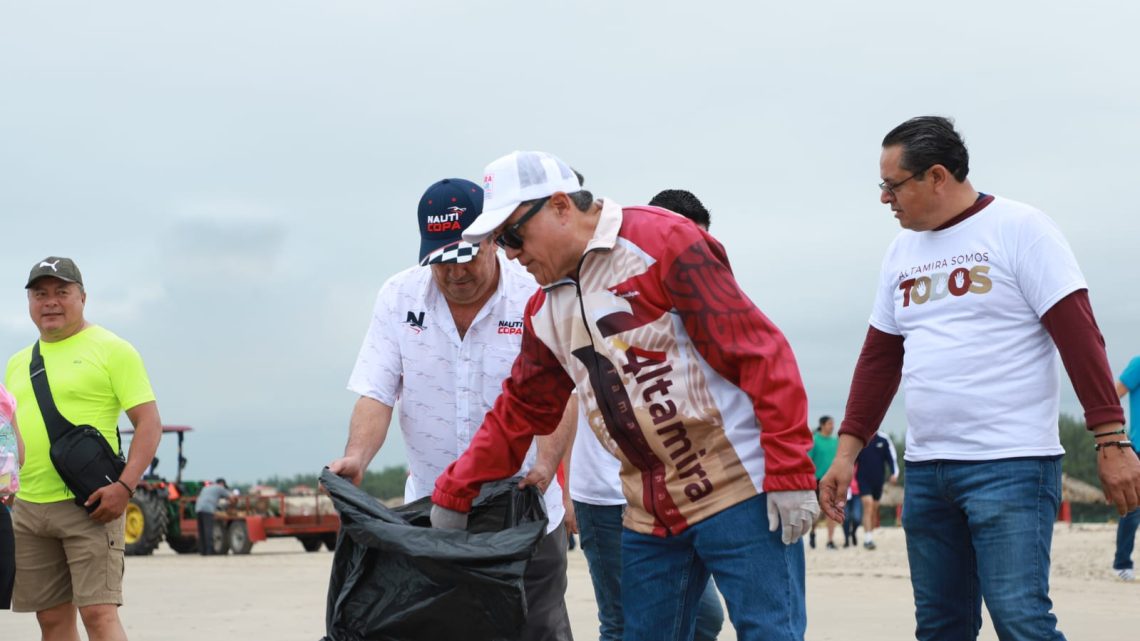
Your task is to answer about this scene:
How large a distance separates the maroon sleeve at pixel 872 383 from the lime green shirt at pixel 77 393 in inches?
134

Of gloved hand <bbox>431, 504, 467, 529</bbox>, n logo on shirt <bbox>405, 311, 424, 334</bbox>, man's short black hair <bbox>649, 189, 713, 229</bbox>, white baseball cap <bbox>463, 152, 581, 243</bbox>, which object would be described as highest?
man's short black hair <bbox>649, 189, 713, 229</bbox>

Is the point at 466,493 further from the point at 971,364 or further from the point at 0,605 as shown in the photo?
the point at 0,605

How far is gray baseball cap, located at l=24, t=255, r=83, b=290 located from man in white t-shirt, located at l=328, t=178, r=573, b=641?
2.18 m

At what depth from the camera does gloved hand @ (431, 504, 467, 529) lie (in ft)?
13.1

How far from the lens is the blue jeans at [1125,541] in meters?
11.2

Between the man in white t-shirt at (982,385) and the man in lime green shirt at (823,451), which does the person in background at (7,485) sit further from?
the man in lime green shirt at (823,451)

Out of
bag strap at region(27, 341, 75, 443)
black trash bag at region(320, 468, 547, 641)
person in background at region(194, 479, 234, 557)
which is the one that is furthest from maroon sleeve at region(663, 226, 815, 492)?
person in background at region(194, 479, 234, 557)

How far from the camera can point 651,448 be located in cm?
352

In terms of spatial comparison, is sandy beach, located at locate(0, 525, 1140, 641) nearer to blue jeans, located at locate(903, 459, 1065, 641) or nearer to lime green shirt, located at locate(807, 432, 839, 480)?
lime green shirt, located at locate(807, 432, 839, 480)

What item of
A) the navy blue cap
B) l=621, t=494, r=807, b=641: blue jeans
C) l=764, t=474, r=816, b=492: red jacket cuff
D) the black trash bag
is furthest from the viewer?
the navy blue cap

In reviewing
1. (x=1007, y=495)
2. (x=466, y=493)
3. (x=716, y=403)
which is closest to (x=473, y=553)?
(x=466, y=493)

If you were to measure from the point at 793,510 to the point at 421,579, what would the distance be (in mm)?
1141

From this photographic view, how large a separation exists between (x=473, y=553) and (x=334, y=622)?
53cm

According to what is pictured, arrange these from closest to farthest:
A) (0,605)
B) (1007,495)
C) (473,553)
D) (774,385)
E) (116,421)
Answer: (774,385)
(473,553)
(1007,495)
(0,605)
(116,421)
